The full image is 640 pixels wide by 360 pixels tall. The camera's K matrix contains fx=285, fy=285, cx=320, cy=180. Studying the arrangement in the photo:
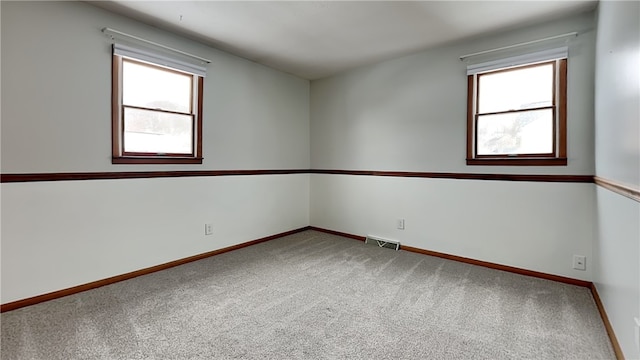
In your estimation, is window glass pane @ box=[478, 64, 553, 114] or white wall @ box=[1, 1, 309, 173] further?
window glass pane @ box=[478, 64, 553, 114]

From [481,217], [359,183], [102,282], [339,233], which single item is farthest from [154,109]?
[481,217]

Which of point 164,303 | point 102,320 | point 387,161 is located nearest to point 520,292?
point 387,161

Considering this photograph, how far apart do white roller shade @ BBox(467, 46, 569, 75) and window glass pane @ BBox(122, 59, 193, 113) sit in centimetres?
311

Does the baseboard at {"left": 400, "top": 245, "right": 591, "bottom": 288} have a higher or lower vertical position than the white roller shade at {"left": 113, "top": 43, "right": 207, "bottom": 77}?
lower

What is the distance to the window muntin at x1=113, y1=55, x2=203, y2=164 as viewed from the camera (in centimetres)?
262

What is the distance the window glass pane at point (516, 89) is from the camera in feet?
8.89

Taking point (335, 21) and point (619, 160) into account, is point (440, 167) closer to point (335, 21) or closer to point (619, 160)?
point (619, 160)

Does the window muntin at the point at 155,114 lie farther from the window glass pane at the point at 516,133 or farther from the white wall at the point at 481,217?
the window glass pane at the point at 516,133

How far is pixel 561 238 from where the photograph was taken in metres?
2.62

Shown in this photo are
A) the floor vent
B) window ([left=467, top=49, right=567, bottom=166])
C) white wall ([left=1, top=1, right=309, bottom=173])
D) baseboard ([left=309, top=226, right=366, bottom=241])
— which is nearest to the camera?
white wall ([left=1, top=1, right=309, bottom=173])

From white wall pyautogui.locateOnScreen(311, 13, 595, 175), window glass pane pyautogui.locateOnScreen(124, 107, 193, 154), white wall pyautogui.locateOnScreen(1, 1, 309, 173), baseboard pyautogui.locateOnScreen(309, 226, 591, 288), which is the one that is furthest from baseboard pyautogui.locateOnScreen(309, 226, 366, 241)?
window glass pane pyautogui.locateOnScreen(124, 107, 193, 154)

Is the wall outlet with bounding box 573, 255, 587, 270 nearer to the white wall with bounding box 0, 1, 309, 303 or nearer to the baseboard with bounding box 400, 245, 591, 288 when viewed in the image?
the baseboard with bounding box 400, 245, 591, 288

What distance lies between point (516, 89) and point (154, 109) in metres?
3.64

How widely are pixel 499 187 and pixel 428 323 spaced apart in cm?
173
